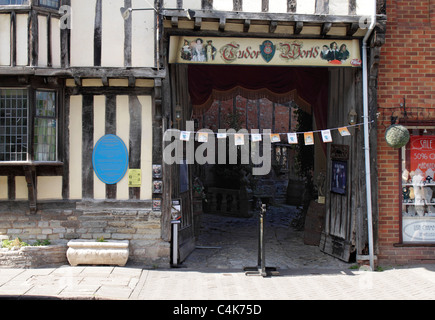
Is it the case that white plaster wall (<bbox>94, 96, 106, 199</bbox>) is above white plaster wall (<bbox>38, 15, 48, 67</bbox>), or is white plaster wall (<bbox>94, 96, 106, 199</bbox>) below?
below

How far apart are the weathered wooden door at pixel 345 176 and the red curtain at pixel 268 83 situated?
244 millimetres

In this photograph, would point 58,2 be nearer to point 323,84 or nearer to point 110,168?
point 110,168

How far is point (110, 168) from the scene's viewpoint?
765cm

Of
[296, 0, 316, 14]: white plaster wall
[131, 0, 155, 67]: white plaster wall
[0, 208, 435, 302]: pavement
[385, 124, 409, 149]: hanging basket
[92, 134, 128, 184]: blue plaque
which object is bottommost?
[0, 208, 435, 302]: pavement

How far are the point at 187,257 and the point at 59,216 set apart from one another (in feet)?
8.55

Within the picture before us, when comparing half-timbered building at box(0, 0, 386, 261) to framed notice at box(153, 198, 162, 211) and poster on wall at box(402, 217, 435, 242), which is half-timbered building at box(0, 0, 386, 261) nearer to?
framed notice at box(153, 198, 162, 211)

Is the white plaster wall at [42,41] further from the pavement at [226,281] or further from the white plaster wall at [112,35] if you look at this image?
the pavement at [226,281]

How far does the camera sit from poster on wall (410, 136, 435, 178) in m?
7.92

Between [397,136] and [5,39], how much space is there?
707cm

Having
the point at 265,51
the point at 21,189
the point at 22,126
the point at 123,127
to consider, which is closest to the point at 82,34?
the point at 123,127

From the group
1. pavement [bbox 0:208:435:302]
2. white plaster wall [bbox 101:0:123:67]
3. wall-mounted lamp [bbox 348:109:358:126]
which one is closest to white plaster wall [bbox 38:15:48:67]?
white plaster wall [bbox 101:0:123:67]

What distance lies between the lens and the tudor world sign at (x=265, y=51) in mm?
7562

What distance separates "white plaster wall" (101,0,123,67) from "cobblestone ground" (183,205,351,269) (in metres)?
4.05

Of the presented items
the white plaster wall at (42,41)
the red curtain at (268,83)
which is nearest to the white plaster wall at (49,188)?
the white plaster wall at (42,41)
